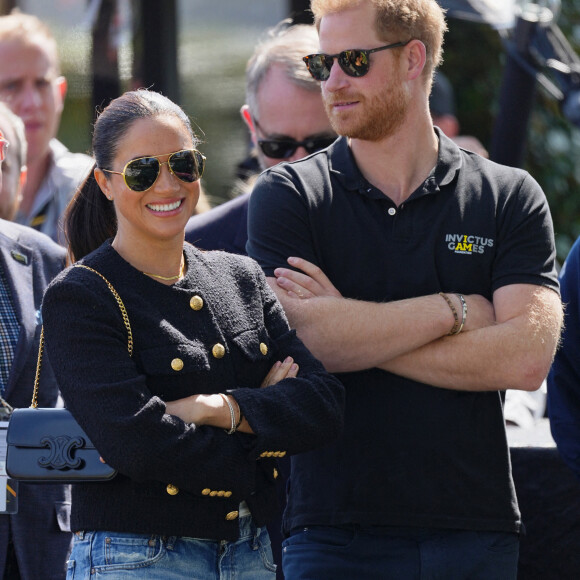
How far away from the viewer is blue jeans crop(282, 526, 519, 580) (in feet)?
9.66

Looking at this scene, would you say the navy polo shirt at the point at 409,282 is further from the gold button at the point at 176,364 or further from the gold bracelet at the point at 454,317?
the gold button at the point at 176,364

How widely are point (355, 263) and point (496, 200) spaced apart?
43 cm

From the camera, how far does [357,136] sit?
314 centimetres

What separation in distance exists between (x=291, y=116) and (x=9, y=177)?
0.99 metres

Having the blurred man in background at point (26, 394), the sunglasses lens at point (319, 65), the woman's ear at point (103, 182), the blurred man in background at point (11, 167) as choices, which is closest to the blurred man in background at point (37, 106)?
the blurred man in background at point (11, 167)

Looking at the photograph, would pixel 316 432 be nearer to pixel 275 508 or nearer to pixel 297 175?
pixel 275 508

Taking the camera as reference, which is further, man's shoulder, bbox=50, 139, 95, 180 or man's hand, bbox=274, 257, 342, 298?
man's shoulder, bbox=50, 139, 95, 180

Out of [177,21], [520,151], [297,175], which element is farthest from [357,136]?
[177,21]

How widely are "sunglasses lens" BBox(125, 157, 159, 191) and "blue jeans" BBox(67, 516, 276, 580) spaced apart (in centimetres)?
80

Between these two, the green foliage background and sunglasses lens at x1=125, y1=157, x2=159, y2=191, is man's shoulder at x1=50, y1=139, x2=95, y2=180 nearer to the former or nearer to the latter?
sunglasses lens at x1=125, y1=157, x2=159, y2=191

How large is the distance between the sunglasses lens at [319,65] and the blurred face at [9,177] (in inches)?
46.7

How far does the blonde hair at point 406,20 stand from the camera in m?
3.14

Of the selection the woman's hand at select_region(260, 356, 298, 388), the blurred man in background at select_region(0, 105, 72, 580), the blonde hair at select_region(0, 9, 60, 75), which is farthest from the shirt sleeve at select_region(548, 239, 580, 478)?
the blonde hair at select_region(0, 9, 60, 75)

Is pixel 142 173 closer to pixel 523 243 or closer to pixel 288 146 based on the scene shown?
pixel 523 243
